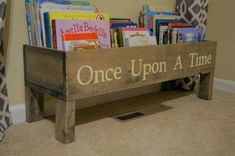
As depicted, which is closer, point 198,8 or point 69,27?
point 69,27

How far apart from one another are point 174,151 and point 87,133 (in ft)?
1.23

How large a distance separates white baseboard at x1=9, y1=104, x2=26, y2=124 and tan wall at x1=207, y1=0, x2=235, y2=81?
1412 millimetres

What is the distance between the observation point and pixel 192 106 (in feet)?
5.43

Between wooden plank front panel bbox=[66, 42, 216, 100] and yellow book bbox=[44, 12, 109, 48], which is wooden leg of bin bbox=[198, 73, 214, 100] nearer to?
wooden plank front panel bbox=[66, 42, 216, 100]

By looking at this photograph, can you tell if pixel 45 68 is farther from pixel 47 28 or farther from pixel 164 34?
pixel 164 34

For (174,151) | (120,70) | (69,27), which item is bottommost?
(174,151)

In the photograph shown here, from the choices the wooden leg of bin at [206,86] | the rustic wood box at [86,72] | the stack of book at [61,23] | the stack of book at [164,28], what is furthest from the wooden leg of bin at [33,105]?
the wooden leg of bin at [206,86]

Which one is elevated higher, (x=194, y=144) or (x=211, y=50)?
(x=211, y=50)

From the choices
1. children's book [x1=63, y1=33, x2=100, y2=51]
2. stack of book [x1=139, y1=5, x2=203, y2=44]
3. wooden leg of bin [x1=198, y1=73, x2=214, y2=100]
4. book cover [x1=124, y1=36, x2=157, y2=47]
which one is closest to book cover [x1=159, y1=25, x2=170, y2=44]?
stack of book [x1=139, y1=5, x2=203, y2=44]

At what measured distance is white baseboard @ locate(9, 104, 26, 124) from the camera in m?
1.33

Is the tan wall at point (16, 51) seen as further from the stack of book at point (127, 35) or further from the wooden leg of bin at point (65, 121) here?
the stack of book at point (127, 35)

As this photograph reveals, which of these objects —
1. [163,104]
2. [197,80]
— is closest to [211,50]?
[197,80]

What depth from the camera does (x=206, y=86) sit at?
177 cm

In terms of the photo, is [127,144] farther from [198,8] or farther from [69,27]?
[198,8]
